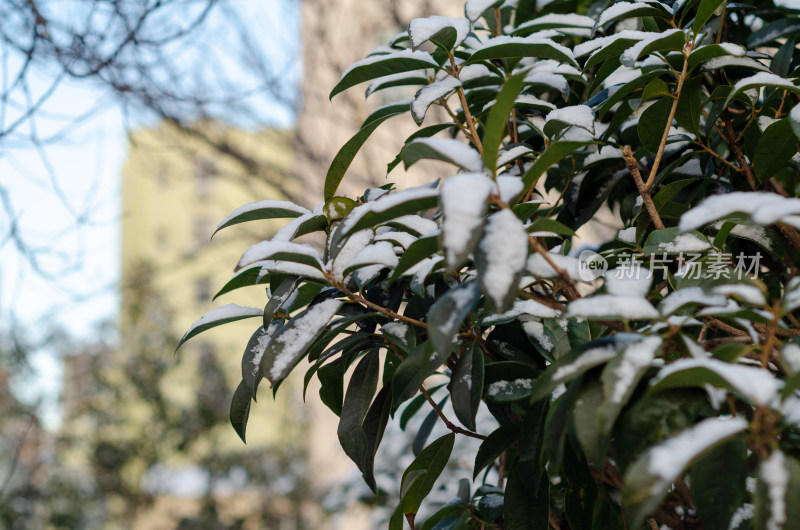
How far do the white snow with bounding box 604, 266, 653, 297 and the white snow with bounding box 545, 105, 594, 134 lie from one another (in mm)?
181

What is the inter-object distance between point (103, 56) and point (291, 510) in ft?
14.9

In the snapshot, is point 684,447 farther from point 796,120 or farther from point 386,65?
point 386,65

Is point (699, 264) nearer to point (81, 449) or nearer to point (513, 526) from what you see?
point (513, 526)

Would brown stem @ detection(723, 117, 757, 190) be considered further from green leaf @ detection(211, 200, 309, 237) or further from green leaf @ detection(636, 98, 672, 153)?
green leaf @ detection(211, 200, 309, 237)

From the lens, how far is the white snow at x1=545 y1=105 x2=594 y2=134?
708mm

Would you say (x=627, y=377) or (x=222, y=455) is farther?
(x=222, y=455)

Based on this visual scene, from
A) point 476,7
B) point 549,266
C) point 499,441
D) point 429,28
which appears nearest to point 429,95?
point 429,28

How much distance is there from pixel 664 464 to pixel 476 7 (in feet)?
2.08

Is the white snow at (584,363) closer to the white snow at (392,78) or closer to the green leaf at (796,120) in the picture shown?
the green leaf at (796,120)

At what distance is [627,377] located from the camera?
0.46 m

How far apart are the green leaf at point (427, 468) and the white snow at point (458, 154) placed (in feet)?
1.10

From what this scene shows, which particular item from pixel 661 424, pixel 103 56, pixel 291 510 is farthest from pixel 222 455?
pixel 661 424

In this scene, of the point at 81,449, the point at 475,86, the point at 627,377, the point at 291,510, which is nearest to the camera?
the point at 627,377

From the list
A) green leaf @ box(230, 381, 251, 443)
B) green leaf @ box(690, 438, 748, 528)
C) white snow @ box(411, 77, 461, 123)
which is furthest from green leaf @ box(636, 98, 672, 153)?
green leaf @ box(230, 381, 251, 443)
